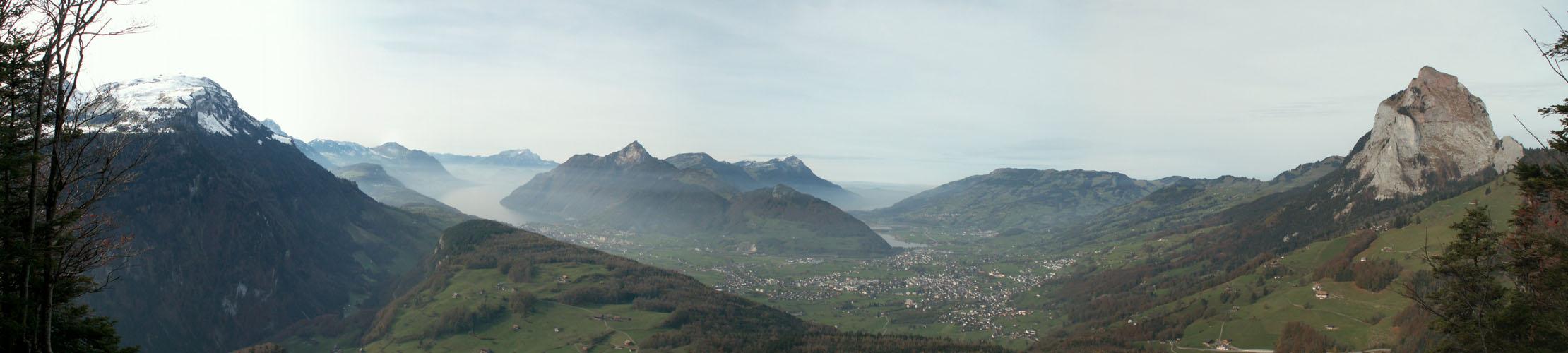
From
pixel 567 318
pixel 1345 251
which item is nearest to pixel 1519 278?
pixel 1345 251

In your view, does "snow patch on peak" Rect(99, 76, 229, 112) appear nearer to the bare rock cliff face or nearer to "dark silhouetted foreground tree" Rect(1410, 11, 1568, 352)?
"dark silhouetted foreground tree" Rect(1410, 11, 1568, 352)

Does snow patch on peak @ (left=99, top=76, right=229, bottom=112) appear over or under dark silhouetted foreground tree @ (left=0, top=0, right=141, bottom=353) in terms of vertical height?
over

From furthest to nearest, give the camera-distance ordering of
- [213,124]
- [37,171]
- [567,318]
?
[213,124] < [567,318] < [37,171]

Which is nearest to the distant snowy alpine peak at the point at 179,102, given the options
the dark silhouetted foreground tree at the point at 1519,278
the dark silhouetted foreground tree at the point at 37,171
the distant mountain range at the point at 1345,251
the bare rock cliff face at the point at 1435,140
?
the dark silhouetted foreground tree at the point at 37,171

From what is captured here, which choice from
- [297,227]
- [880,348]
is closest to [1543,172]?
[880,348]

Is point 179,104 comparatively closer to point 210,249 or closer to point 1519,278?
point 210,249

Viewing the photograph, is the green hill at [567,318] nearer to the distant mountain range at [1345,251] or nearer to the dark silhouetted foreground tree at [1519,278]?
the distant mountain range at [1345,251]

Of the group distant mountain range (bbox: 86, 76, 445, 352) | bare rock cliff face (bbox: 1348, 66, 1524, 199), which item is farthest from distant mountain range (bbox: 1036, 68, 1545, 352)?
distant mountain range (bbox: 86, 76, 445, 352)
